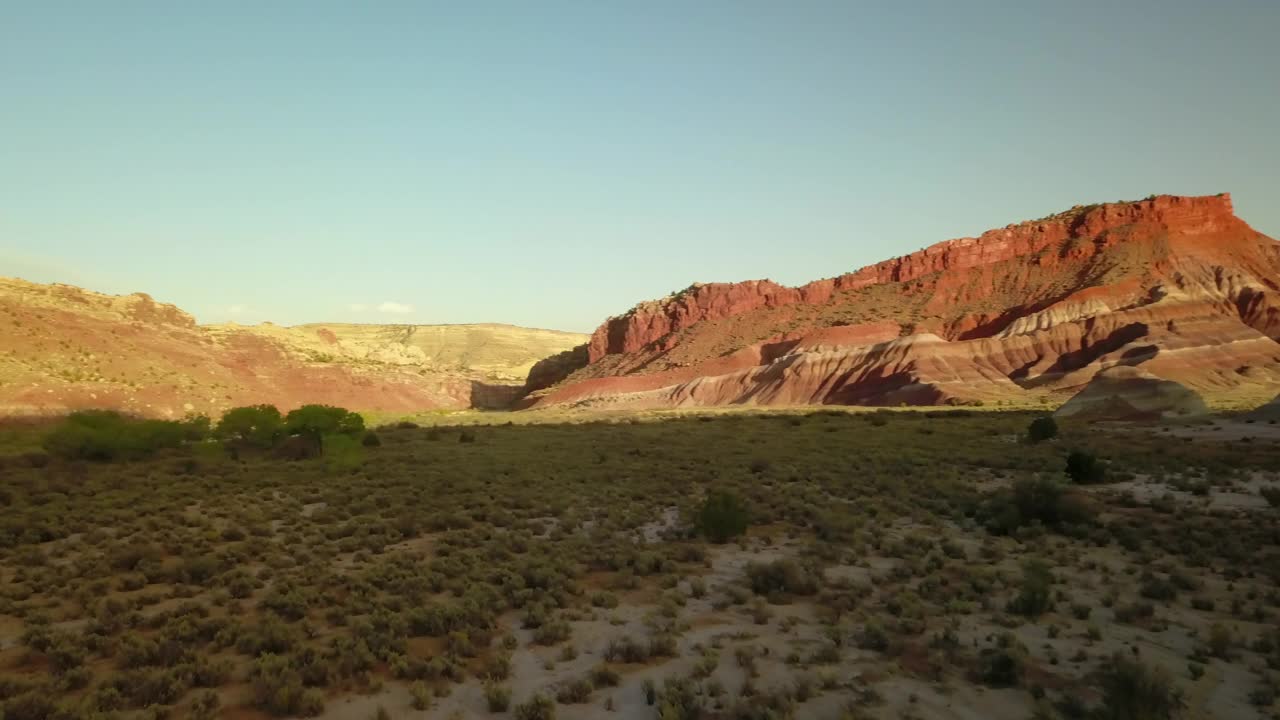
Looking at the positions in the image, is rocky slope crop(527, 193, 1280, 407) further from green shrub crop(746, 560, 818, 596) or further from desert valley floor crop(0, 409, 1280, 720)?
green shrub crop(746, 560, 818, 596)

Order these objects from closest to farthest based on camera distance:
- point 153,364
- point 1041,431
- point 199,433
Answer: point 1041,431, point 199,433, point 153,364

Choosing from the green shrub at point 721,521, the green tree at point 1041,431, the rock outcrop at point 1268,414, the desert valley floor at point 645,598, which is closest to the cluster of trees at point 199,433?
the desert valley floor at point 645,598

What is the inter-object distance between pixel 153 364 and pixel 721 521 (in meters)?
64.8

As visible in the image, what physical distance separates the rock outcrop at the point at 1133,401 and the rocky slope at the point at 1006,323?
17.7 metres

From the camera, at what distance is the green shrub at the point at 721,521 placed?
13461 millimetres

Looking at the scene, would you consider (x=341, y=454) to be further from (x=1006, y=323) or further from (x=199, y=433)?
(x=1006, y=323)

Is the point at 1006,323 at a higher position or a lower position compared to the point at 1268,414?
higher

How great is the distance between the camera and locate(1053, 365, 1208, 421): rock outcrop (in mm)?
34844

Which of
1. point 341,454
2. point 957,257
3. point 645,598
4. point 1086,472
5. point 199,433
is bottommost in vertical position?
point 199,433

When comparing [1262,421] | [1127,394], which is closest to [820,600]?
[1262,421]

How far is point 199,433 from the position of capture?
1286 inches

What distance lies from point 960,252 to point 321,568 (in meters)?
101

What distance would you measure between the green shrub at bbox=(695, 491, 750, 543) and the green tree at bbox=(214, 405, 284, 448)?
77.7 ft

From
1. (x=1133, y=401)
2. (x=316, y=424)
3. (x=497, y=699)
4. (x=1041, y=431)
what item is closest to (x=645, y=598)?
(x=497, y=699)
